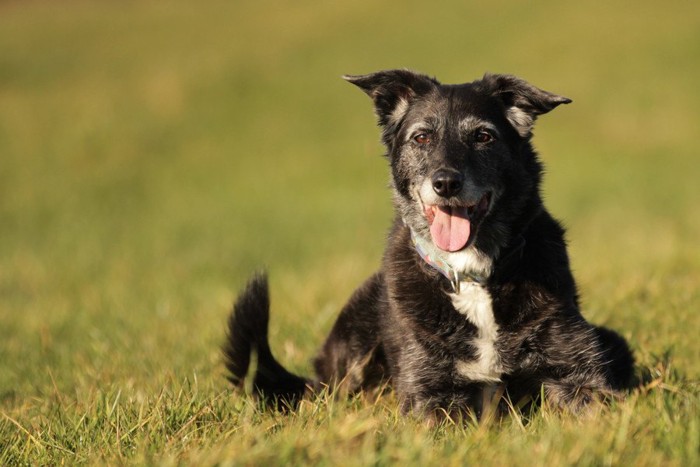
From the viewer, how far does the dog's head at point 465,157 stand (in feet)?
14.6

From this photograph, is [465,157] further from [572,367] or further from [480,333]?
[572,367]

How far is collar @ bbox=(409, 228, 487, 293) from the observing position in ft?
14.7

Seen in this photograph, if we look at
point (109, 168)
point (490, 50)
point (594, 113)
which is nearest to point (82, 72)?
point (109, 168)

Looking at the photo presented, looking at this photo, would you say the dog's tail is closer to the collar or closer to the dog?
the dog

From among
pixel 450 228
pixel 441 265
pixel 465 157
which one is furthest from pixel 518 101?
pixel 441 265

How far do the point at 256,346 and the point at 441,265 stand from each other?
1.13 meters

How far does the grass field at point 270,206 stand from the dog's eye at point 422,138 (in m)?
1.43

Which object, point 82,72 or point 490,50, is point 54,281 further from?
point 490,50

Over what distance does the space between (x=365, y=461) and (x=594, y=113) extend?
68.0 feet

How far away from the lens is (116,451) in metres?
3.62

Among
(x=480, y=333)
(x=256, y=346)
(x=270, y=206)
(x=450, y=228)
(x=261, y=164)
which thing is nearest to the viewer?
(x=480, y=333)

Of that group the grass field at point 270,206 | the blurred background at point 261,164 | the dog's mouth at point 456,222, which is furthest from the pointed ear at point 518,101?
the blurred background at point 261,164

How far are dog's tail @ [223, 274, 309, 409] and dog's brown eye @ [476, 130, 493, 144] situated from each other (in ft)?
4.54

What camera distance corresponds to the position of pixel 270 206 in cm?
1838
